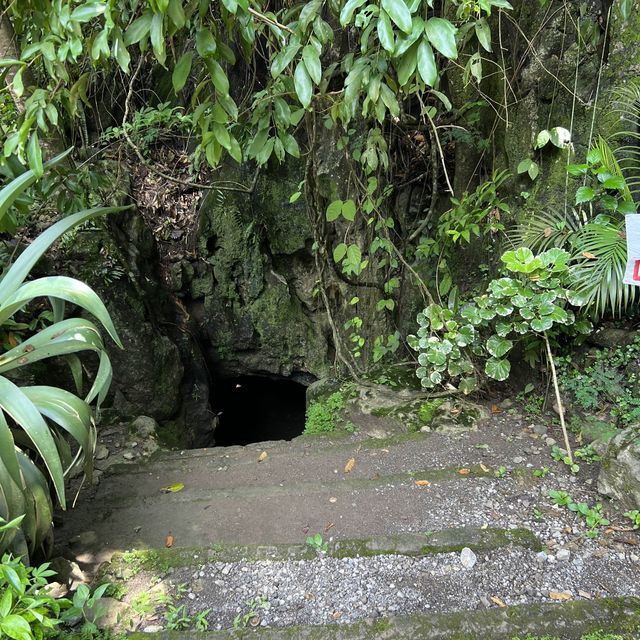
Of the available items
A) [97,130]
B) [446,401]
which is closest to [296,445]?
→ [446,401]

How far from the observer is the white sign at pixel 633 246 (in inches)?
74.1

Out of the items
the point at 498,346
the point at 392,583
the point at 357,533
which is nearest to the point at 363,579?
the point at 392,583

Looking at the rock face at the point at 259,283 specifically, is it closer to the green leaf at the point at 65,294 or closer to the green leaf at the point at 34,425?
the green leaf at the point at 65,294

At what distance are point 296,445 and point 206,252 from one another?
269cm

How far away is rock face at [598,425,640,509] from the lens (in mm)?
1938

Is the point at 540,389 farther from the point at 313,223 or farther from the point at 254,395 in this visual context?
the point at 254,395

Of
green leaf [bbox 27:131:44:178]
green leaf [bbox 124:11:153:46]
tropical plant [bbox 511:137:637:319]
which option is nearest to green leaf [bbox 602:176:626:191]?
tropical plant [bbox 511:137:637:319]

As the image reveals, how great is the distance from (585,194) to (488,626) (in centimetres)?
213

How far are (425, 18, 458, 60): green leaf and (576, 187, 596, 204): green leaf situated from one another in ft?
5.11

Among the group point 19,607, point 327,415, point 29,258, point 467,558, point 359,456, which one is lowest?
point 327,415

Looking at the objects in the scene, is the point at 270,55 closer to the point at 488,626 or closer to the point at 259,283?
the point at 488,626

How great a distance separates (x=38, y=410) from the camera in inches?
64.7

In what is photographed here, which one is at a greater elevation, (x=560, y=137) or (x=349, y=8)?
(x=349, y=8)

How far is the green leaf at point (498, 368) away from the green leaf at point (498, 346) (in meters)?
0.05
